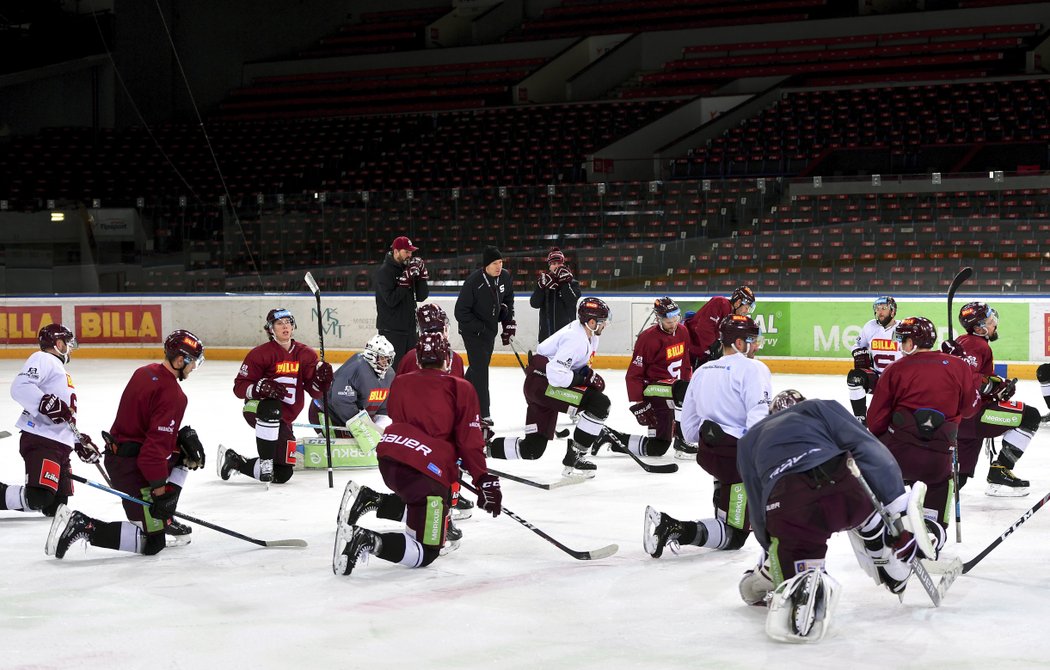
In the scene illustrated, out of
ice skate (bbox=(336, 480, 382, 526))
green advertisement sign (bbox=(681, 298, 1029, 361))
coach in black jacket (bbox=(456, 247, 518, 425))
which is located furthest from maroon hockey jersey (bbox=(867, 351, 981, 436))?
green advertisement sign (bbox=(681, 298, 1029, 361))

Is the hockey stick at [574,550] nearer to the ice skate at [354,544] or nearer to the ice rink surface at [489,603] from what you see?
the ice rink surface at [489,603]

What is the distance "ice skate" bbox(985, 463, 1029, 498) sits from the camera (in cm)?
730

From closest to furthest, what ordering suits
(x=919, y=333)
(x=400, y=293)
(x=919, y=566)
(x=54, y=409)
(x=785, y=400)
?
1. (x=785, y=400)
2. (x=919, y=566)
3. (x=919, y=333)
4. (x=54, y=409)
5. (x=400, y=293)

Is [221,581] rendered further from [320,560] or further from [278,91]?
[278,91]

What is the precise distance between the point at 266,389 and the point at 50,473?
5.52ft

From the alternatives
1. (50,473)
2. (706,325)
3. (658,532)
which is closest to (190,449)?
(50,473)

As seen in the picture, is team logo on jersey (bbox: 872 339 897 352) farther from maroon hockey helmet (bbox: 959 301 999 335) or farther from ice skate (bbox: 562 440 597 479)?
ice skate (bbox: 562 440 597 479)

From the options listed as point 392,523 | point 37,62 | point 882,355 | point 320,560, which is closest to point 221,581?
point 320,560

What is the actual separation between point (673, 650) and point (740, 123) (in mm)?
18543

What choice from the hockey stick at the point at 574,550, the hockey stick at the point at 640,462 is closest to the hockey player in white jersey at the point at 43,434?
the hockey stick at the point at 574,550

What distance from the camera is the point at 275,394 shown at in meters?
7.95

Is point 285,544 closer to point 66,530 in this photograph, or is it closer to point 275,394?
point 66,530

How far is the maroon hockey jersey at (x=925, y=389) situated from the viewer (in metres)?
5.51

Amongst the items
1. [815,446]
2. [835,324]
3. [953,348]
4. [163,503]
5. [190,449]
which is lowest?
[163,503]
